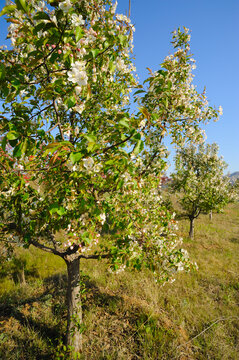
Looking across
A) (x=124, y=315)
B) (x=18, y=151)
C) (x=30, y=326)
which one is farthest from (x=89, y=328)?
A: (x=18, y=151)

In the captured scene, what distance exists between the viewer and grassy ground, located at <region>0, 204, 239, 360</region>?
3.64 metres

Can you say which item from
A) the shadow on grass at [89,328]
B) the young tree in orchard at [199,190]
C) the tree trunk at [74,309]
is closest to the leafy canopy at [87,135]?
the tree trunk at [74,309]

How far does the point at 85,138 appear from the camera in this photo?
1.72 meters

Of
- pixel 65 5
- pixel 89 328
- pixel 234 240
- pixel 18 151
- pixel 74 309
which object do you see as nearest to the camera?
pixel 65 5

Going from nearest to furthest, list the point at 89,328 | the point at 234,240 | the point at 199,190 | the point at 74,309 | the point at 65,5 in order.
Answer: the point at 65,5 → the point at 74,309 → the point at 89,328 → the point at 199,190 → the point at 234,240

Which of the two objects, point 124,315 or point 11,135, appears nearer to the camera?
point 11,135

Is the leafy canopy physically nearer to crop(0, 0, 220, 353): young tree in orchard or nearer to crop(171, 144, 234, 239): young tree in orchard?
crop(0, 0, 220, 353): young tree in orchard

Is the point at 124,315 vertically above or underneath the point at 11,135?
underneath

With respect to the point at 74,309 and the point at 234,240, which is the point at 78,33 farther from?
the point at 234,240

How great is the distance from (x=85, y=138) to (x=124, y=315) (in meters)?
4.64

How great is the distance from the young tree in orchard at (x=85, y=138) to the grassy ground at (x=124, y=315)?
0.72 m

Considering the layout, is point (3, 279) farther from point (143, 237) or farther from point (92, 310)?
point (143, 237)

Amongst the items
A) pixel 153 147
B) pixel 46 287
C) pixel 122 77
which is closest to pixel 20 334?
pixel 46 287

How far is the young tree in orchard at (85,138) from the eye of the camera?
1516mm
